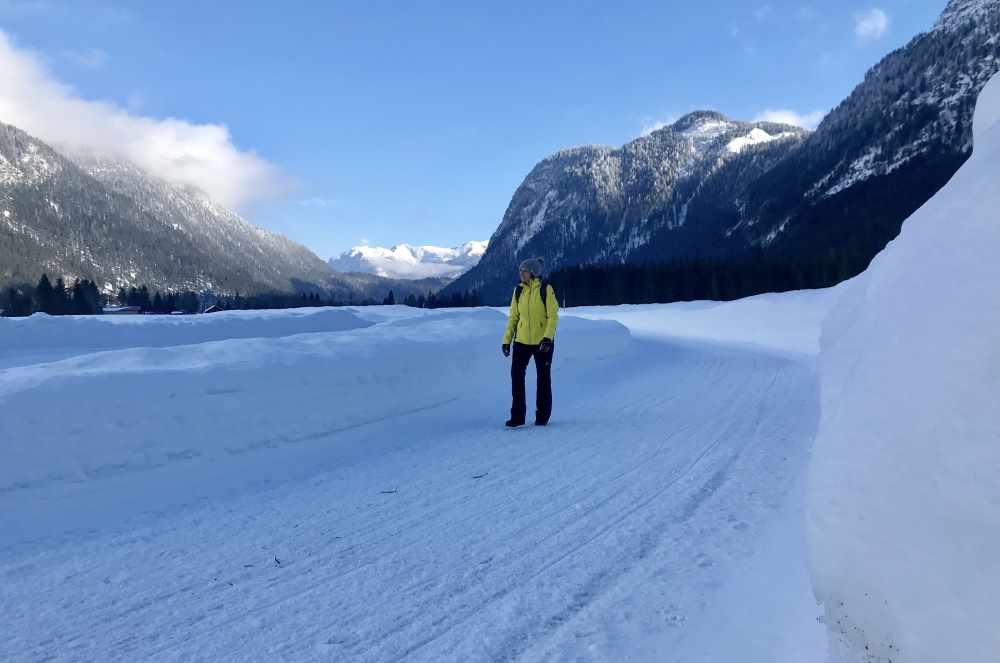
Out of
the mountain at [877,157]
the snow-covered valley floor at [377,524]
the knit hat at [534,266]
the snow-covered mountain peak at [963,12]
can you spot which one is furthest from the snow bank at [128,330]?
the snow-covered mountain peak at [963,12]

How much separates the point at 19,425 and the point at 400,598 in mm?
3734

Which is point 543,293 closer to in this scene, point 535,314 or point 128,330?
point 535,314

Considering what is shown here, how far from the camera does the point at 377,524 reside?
4.00m

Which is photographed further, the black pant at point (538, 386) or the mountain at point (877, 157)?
the mountain at point (877, 157)

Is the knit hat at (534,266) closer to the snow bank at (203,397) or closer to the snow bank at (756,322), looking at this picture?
the snow bank at (203,397)

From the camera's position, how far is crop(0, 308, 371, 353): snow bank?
1292 centimetres

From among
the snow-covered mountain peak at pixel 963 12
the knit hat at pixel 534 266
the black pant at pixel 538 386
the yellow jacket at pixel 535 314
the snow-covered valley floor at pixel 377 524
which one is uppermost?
the snow-covered mountain peak at pixel 963 12

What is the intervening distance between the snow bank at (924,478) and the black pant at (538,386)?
504 centimetres

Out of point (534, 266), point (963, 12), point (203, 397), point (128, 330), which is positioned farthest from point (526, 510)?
point (963, 12)

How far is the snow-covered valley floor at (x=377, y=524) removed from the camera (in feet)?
8.70

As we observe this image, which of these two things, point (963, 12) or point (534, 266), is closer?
point (534, 266)

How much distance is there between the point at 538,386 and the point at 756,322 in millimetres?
29869

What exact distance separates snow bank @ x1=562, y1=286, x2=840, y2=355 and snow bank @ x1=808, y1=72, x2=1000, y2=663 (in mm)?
18824

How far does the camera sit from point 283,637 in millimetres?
2633
